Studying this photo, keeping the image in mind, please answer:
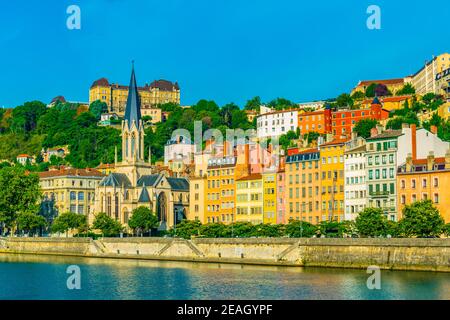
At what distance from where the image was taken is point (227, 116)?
194000mm

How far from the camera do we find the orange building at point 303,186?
100938 mm

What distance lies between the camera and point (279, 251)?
83688 mm

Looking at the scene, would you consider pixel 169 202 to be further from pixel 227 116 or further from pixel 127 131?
pixel 227 116

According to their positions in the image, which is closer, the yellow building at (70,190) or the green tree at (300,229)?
the green tree at (300,229)

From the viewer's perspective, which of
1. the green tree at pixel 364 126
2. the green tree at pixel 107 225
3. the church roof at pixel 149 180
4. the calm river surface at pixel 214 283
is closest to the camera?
the calm river surface at pixel 214 283

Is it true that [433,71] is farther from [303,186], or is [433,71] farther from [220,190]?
[303,186]

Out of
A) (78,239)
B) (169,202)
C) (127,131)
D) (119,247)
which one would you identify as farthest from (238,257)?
(127,131)

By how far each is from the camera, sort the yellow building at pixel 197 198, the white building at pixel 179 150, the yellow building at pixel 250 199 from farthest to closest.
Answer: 1. the white building at pixel 179 150
2. the yellow building at pixel 197 198
3. the yellow building at pixel 250 199

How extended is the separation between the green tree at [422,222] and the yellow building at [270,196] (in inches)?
1097

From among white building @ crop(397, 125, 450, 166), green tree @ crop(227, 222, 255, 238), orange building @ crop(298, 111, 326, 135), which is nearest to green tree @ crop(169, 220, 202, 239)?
green tree @ crop(227, 222, 255, 238)

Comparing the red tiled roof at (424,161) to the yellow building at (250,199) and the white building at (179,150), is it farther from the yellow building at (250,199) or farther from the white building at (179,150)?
the white building at (179,150)

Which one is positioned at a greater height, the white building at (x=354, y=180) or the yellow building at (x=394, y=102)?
the yellow building at (x=394, y=102)

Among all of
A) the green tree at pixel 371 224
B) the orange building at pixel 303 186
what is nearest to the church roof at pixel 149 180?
the orange building at pixel 303 186

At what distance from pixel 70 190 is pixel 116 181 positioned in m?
9.00
